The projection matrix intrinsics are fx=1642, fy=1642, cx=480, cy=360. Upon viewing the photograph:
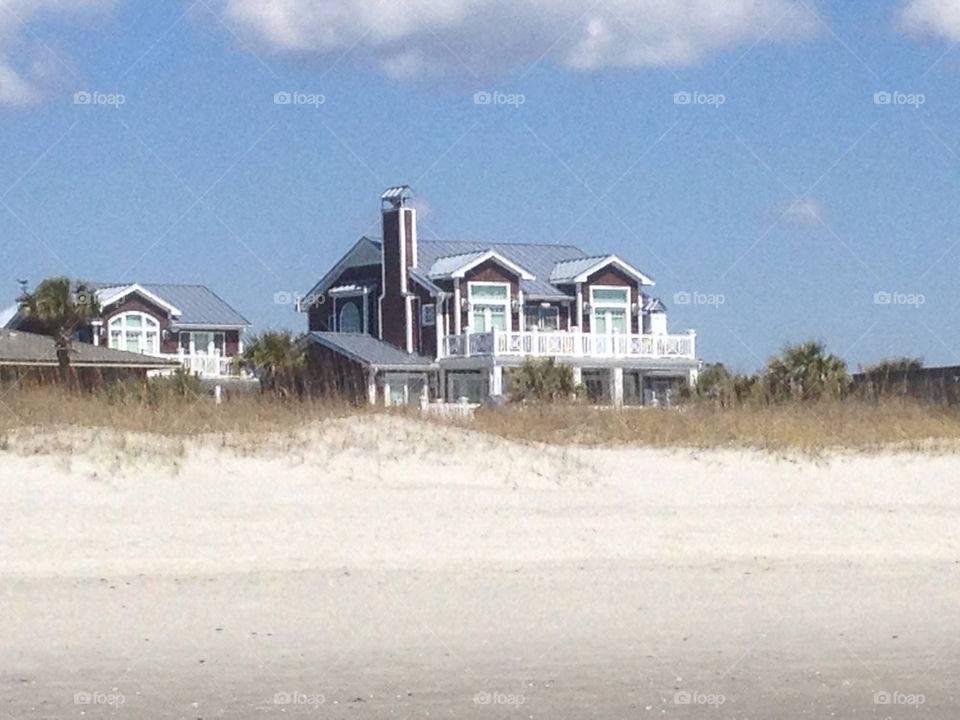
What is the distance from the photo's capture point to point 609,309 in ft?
168

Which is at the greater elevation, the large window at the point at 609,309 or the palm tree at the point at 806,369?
the large window at the point at 609,309

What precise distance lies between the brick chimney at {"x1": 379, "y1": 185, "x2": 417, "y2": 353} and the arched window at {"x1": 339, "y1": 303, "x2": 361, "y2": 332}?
5.44 ft

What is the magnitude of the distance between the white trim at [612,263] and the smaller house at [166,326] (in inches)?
435

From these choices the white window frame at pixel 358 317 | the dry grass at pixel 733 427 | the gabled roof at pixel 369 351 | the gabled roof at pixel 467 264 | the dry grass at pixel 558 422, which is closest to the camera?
the dry grass at pixel 558 422

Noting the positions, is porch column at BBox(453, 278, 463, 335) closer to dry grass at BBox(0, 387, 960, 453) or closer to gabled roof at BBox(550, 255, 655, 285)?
gabled roof at BBox(550, 255, 655, 285)

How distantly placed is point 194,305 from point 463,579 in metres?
45.1

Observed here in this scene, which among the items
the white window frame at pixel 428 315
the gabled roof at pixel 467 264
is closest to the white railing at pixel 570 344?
the white window frame at pixel 428 315

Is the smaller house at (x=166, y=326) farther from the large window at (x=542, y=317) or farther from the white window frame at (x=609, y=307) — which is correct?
the white window frame at (x=609, y=307)

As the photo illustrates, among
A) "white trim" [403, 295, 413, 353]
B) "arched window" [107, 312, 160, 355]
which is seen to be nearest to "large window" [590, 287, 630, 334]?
"white trim" [403, 295, 413, 353]

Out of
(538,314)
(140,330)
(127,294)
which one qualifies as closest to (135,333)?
(140,330)

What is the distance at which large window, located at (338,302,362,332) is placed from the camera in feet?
172

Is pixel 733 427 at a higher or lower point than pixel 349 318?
lower

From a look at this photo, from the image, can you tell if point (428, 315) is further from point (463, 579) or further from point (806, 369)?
point (463, 579)

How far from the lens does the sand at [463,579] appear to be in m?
10.7
